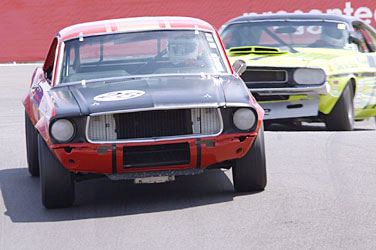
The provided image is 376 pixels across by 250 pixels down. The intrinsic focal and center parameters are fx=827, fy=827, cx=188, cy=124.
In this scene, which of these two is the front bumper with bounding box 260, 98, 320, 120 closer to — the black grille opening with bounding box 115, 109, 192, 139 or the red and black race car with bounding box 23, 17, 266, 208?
the red and black race car with bounding box 23, 17, 266, 208

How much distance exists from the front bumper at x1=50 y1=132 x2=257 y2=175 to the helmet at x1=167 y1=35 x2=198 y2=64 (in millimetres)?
1152

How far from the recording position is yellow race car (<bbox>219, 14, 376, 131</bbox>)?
932cm

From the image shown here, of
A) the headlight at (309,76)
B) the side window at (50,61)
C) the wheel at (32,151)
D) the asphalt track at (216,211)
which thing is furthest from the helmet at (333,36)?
the wheel at (32,151)

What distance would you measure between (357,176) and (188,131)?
→ 65.8 inches

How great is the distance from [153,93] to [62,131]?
26.7 inches

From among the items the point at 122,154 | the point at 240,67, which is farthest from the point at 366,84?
the point at 122,154

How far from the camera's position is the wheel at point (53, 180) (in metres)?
5.58

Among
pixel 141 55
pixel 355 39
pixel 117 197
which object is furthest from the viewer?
pixel 355 39

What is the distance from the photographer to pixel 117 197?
20.1ft

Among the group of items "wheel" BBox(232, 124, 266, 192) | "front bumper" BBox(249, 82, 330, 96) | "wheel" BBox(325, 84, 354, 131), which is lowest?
"wheel" BBox(325, 84, 354, 131)

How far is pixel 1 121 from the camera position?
11.7 meters

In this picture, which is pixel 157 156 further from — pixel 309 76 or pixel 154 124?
pixel 309 76

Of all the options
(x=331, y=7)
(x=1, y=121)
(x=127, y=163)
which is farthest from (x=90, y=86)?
(x=331, y=7)

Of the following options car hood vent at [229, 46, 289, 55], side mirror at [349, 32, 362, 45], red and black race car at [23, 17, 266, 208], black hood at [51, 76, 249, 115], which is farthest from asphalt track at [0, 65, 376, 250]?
side mirror at [349, 32, 362, 45]
